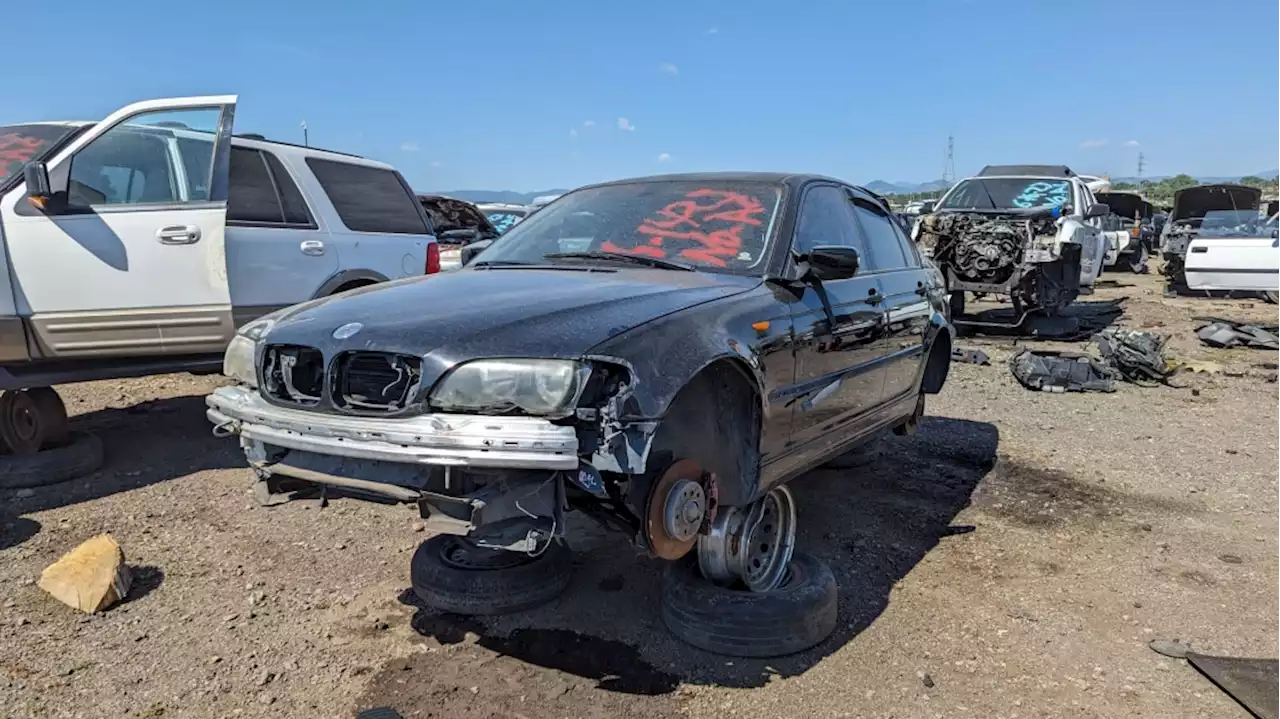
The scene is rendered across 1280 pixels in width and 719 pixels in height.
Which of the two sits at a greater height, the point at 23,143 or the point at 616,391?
the point at 23,143

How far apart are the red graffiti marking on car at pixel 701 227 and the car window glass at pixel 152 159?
2.92 meters

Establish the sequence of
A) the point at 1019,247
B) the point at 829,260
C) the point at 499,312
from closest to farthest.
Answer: the point at 499,312 < the point at 829,260 < the point at 1019,247

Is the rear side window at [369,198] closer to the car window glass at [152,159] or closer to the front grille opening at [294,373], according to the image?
the car window glass at [152,159]

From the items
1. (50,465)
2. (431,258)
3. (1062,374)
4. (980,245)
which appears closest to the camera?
(50,465)

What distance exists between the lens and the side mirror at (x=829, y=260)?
3.67 m

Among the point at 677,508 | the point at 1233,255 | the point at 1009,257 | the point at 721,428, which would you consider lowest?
the point at 677,508

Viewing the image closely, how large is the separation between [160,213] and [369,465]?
11.0 ft

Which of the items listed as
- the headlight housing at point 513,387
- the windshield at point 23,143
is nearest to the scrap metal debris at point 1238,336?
the headlight housing at point 513,387

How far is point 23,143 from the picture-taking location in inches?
217

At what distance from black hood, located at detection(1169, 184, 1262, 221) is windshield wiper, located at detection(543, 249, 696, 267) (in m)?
21.6

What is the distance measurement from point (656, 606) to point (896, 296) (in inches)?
82.5

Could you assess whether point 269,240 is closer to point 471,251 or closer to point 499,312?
point 471,251

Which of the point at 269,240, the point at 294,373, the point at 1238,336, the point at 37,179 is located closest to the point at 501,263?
the point at 294,373

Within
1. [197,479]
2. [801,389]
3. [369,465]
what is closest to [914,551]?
[801,389]
